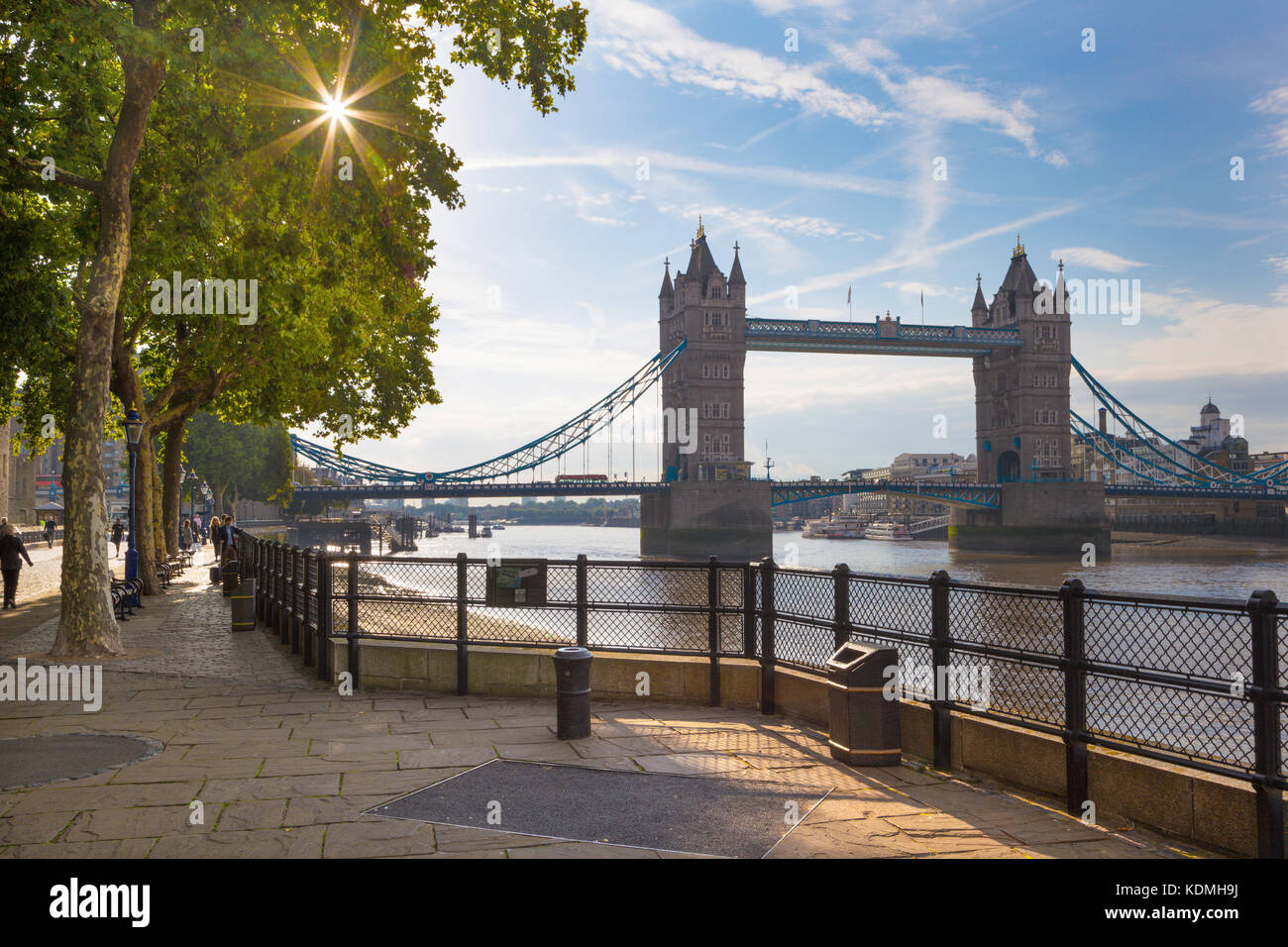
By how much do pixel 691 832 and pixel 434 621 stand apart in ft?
17.6

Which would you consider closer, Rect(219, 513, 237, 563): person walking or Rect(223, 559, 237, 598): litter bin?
Rect(223, 559, 237, 598): litter bin

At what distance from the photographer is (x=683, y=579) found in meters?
9.71

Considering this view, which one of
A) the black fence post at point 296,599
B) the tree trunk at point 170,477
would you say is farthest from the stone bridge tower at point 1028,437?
the black fence post at point 296,599

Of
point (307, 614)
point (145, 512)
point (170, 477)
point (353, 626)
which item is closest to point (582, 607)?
point (353, 626)

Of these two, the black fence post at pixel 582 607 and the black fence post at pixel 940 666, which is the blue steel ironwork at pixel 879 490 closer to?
the black fence post at pixel 582 607

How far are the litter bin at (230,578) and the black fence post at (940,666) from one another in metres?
16.5

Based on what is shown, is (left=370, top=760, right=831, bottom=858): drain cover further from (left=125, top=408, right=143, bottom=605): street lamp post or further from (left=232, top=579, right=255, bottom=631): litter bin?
(left=125, top=408, right=143, bottom=605): street lamp post

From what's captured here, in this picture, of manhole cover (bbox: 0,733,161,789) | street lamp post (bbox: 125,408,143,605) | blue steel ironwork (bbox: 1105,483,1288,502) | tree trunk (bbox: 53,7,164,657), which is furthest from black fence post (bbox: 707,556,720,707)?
blue steel ironwork (bbox: 1105,483,1288,502)

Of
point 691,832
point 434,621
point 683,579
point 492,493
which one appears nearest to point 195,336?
point 434,621

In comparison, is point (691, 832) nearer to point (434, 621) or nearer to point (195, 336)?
point (434, 621)

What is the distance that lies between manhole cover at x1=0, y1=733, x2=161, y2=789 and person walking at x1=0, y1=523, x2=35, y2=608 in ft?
40.8

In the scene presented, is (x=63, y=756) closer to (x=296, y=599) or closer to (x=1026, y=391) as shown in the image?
(x=296, y=599)

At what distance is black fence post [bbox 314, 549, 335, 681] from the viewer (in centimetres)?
1030

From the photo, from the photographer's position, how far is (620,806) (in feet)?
18.3
